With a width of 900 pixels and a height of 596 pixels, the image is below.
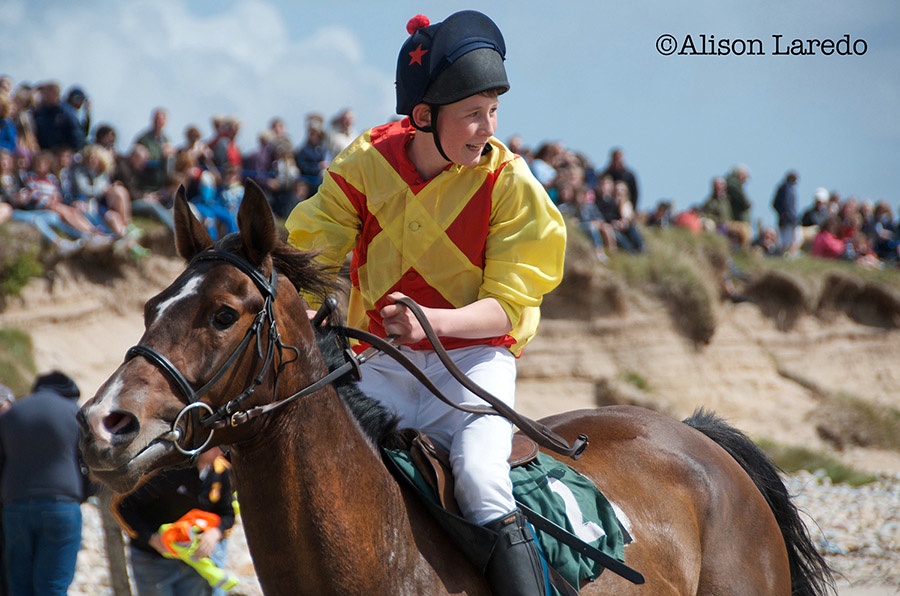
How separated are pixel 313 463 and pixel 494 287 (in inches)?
38.3

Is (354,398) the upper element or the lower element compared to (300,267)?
lower

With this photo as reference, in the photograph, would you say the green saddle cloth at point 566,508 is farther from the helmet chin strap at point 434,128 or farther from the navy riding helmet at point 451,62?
the navy riding helmet at point 451,62

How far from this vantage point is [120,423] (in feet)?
9.20

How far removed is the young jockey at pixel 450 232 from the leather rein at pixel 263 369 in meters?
0.09

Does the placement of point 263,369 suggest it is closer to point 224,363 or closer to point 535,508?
point 224,363

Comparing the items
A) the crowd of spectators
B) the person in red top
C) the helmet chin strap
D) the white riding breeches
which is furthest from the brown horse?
the person in red top

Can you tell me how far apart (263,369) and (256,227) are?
1.45 ft

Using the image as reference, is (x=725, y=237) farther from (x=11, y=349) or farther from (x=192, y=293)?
(x=192, y=293)

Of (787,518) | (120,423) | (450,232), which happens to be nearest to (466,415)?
(450,232)

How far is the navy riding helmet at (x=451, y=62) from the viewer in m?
3.62

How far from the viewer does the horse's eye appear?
9.94ft

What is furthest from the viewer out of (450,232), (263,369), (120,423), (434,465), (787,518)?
(787,518)

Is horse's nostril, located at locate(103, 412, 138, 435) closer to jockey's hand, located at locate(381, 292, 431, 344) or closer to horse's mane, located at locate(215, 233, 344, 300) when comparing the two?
horse's mane, located at locate(215, 233, 344, 300)

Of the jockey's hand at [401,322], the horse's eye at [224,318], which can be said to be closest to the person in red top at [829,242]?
the jockey's hand at [401,322]
